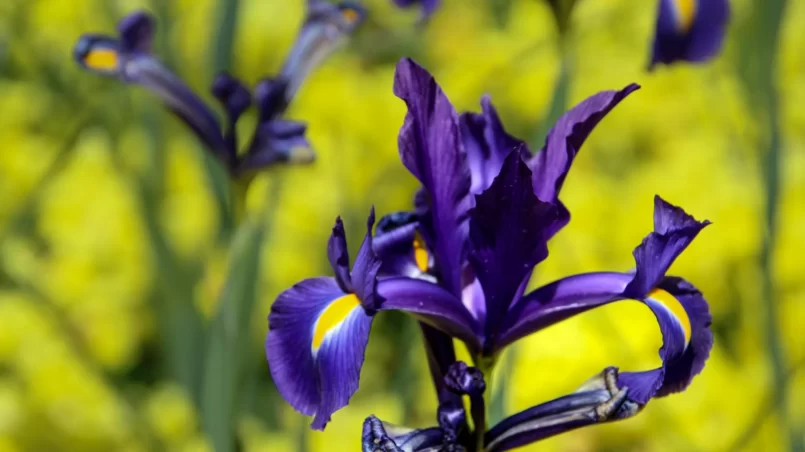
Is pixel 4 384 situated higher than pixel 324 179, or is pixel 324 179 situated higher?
pixel 324 179

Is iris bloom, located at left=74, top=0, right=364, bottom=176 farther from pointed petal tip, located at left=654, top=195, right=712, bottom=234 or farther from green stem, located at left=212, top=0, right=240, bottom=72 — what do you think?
pointed petal tip, located at left=654, top=195, right=712, bottom=234

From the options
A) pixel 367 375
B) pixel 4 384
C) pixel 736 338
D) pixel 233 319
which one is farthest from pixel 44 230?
pixel 736 338

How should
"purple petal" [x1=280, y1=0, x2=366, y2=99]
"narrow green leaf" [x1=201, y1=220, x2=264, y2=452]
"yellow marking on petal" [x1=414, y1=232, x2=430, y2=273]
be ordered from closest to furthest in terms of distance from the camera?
"yellow marking on petal" [x1=414, y1=232, x2=430, y2=273]
"narrow green leaf" [x1=201, y1=220, x2=264, y2=452]
"purple petal" [x1=280, y1=0, x2=366, y2=99]

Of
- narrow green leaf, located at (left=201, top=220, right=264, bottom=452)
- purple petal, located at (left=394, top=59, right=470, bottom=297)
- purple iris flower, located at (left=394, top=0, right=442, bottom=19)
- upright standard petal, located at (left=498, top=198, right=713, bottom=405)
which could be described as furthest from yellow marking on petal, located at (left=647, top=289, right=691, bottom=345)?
purple iris flower, located at (left=394, top=0, right=442, bottom=19)

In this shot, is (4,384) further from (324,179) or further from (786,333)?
(786,333)

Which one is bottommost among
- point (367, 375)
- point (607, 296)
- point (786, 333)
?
point (367, 375)

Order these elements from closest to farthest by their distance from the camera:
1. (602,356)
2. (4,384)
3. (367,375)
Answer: (602,356) → (4,384) → (367,375)

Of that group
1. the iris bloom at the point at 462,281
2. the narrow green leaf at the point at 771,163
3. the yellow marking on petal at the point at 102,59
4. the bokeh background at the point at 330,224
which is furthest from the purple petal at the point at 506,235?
the yellow marking on petal at the point at 102,59
